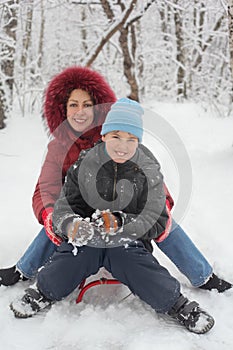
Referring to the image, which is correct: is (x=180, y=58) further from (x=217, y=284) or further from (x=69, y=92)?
(x=217, y=284)

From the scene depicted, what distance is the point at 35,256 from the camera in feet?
6.54

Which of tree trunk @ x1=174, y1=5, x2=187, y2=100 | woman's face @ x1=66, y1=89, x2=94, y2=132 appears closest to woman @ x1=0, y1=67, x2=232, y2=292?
woman's face @ x1=66, y1=89, x2=94, y2=132

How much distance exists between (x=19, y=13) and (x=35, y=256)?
15.9 feet

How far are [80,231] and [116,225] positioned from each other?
0.15 m

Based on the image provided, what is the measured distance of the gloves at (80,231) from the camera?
5.29 ft

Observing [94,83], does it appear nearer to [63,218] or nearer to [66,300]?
[63,218]

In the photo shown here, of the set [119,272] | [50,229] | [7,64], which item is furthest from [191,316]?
[7,64]

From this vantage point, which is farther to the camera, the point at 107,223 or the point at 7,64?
the point at 7,64

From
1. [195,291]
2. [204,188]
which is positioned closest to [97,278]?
[195,291]

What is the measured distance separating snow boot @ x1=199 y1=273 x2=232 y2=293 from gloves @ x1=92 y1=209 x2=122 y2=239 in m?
0.60

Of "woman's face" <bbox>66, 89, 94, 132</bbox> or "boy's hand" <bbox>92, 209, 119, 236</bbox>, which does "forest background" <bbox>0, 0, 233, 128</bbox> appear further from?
"boy's hand" <bbox>92, 209, 119, 236</bbox>

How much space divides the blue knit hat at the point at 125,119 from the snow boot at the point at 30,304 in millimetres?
785

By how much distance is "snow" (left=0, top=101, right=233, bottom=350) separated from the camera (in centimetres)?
152

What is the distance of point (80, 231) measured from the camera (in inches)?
63.6
